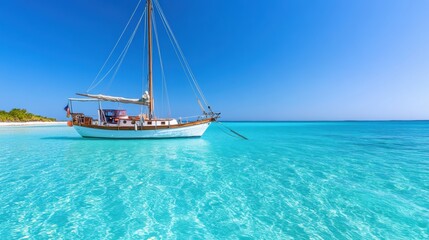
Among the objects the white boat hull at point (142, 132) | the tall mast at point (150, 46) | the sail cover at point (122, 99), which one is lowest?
the white boat hull at point (142, 132)

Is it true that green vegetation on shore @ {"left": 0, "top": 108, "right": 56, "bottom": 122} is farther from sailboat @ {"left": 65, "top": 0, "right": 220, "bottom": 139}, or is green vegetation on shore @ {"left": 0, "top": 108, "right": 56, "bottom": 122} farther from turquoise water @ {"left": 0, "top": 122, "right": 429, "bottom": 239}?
turquoise water @ {"left": 0, "top": 122, "right": 429, "bottom": 239}

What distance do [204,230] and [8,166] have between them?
1157 centimetres

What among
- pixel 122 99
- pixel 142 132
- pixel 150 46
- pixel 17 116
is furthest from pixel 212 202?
pixel 17 116

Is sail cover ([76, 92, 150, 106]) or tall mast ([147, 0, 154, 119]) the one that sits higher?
tall mast ([147, 0, 154, 119])

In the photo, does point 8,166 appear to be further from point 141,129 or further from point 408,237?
point 408,237

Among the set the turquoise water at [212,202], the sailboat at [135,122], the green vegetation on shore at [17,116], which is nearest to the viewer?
the turquoise water at [212,202]

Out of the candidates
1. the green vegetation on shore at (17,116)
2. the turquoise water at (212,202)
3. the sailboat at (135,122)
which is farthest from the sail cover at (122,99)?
the green vegetation on shore at (17,116)

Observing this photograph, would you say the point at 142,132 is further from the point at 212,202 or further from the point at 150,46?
the point at 212,202

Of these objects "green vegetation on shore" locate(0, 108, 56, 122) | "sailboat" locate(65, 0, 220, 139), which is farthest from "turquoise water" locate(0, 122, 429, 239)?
"green vegetation on shore" locate(0, 108, 56, 122)

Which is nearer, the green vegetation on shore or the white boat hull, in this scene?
the white boat hull

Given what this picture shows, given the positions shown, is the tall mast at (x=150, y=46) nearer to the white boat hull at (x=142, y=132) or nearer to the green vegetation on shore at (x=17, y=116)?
the white boat hull at (x=142, y=132)

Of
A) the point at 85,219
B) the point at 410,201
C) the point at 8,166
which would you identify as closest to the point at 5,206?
the point at 85,219

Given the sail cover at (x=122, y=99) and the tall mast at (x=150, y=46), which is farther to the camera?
the tall mast at (x=150, y=46)

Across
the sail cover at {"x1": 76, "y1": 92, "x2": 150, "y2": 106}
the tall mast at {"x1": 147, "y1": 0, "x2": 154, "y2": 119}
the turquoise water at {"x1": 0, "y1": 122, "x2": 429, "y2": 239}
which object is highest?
the tall mast at {"x1": 147, "y1": 0, "x2": 154, "y2": 119}
